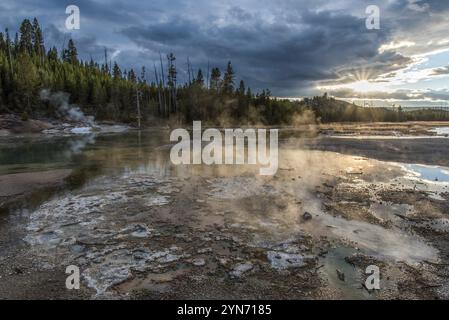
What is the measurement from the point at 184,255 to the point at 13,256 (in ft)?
13.5

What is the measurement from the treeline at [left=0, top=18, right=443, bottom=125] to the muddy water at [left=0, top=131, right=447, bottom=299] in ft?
157

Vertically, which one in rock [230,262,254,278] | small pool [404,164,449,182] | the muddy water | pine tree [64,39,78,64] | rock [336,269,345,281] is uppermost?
pine tree [64,39,78,64]

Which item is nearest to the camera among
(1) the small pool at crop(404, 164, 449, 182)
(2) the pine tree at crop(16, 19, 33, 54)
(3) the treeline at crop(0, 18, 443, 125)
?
(1) the small pool at crop(404, 164, 449, 182)

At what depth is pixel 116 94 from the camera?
74500mm

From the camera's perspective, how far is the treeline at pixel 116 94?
60.2m

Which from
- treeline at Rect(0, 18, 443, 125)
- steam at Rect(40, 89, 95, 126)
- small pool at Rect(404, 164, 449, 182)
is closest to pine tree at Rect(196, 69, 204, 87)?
treeline at Rect(0, 18, 443, 125)

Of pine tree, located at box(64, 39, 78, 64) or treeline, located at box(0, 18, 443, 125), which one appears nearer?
treeline, located at box(0, 18, 443, 125)

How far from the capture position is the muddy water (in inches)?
277

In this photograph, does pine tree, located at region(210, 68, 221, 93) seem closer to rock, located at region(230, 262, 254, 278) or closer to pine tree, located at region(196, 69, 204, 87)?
pine tree, located at region(196, 69, 204, 87)

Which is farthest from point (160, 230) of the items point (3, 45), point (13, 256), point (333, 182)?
point (3, 45)

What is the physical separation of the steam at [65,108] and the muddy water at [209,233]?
5152cm

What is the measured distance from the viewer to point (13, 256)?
26.0ft
